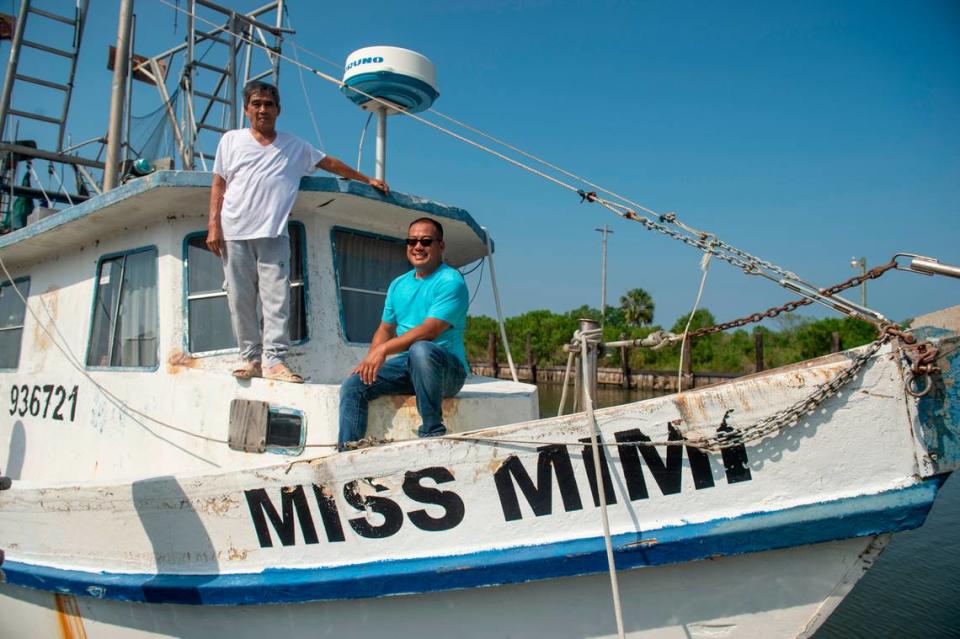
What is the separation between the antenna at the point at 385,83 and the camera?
4578 millimetres

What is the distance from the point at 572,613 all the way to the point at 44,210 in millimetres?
5323

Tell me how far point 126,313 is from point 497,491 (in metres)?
3.06

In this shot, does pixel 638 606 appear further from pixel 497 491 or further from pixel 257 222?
pixel 257 222

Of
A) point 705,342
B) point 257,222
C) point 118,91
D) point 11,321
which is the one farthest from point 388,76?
point 705,342

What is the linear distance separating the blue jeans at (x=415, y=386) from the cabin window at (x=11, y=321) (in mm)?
3765

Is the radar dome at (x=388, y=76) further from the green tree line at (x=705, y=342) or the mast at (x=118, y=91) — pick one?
the green tree line at (x=705, y=342)

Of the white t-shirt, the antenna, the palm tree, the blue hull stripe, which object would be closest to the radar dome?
the antenna

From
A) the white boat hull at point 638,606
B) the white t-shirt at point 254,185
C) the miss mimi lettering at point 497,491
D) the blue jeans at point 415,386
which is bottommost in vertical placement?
the white boat hull at point 638,606

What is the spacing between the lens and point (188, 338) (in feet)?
14.2

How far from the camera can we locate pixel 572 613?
3059 millimetres

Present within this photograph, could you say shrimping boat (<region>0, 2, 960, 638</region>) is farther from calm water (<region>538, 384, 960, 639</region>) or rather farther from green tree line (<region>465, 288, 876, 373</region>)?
green tree line (<region>465, 288, 876, 373</region>)

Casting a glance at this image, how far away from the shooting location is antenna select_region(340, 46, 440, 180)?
4.58m

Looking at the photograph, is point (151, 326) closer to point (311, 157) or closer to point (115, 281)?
point (115, 281)

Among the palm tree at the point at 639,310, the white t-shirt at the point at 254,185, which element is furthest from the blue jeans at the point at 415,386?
the palm tree at the point at 639,310
